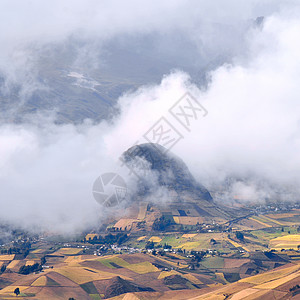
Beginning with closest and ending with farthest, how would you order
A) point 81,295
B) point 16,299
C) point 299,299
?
point 299,299 → point 16,299 → point 81,295

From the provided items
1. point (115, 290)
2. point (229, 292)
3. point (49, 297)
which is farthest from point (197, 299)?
point (49, 297)

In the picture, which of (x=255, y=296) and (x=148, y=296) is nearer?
(x=255, y=296)

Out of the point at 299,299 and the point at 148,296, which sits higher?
the point at 148,296

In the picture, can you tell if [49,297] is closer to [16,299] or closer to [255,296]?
[16,299]

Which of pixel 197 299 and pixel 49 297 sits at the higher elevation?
pixel 49 297

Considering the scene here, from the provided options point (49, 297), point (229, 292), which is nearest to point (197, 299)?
point (229, 292)

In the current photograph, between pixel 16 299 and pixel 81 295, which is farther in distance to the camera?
pixel 81 295

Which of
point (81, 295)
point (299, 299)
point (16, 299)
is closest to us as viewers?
point (299, 299)

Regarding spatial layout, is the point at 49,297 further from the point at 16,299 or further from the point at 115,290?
the point at 115,290
